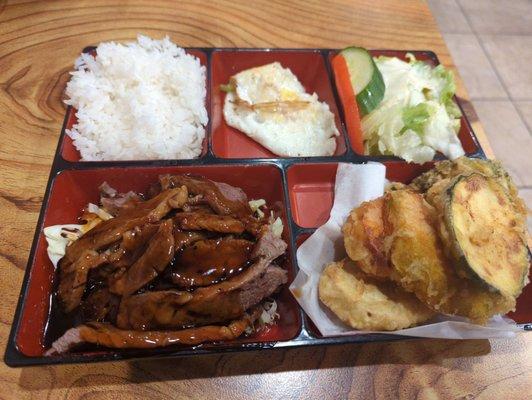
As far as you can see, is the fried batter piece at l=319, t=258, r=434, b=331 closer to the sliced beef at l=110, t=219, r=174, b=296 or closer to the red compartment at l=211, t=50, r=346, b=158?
the sliced beef at l=110, t=219, r=174, b=296

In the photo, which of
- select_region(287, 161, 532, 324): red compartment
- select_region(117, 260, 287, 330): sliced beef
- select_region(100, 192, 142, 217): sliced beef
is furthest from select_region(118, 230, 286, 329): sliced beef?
select_region(287, 161, 532, 324): red compartment

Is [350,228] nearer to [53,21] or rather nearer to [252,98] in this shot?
[252,98]

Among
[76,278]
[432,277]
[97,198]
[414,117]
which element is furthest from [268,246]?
[414,117]

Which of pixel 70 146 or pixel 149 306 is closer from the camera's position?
pixel 149 306

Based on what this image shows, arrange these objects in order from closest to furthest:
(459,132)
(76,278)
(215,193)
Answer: (76,278)
(215,193)
(459,132)

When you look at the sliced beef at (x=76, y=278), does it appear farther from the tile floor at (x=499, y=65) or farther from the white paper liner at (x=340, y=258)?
the tile floor at (x=499, y=65)

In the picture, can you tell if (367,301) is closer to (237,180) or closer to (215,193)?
(215,193)
